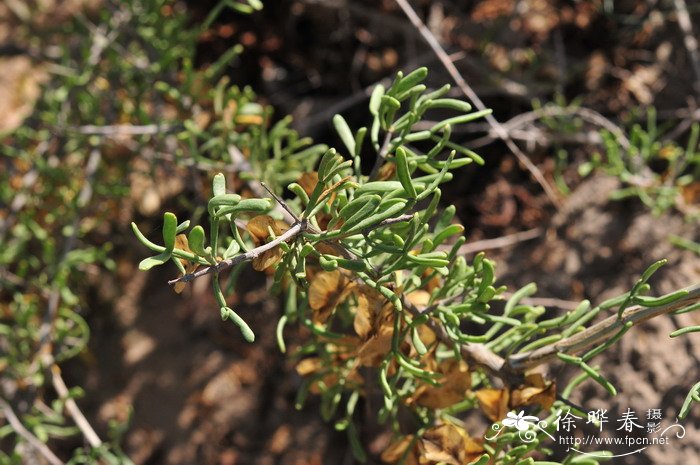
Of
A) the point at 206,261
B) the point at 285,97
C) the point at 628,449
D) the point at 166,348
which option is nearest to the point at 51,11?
the point at 285,97

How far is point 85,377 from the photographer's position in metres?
2.06

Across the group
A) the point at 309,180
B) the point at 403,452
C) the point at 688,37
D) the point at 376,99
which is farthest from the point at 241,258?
the point at 688,37

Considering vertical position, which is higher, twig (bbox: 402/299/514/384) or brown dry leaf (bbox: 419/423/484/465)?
twig (bbox: 402/299/514/384)

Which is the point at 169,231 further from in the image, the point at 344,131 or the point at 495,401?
the point at 495,401

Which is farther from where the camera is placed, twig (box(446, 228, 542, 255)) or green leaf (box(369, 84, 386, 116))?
twig (box(446, 228, 542, 255))

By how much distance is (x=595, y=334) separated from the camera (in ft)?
2.81

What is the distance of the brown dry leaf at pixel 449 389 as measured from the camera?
3.24ft

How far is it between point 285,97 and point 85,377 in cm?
105

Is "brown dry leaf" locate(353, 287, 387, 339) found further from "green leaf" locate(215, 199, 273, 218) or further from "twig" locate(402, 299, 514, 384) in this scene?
"green leaf" locate(215, 199, 273, 218)

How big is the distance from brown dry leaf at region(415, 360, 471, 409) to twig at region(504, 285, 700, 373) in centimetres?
6

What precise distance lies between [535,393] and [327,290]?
1.06ft

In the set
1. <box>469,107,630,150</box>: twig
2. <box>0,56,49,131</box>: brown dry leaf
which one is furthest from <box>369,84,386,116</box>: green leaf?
<box>0,56,49,131</box>: brown dry leaf

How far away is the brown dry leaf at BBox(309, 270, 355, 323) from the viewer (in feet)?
2.91

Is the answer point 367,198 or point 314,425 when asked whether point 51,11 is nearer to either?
point 314,425
